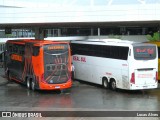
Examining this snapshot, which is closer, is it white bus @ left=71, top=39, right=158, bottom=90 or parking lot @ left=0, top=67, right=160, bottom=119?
parking lot @ left=0, top=67, right=160, bottom=119

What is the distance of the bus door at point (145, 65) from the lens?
73.5 ft

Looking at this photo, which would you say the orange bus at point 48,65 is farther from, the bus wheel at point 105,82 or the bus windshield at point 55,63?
the bus wheel at point 105,82

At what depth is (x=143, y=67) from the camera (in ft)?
73.8

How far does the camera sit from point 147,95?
74.0 ft

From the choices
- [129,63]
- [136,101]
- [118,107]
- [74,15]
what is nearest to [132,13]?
[74,15]

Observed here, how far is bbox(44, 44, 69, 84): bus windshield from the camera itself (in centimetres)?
2294

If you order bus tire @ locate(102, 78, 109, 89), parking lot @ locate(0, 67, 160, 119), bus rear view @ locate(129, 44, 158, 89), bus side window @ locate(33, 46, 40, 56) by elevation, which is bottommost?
parking lot @ locate(0, 67, 160, 119)

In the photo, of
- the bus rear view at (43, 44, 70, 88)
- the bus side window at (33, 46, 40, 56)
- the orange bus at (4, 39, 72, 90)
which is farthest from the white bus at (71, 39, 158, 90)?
the bus side window at (33, 46, 40, 56)

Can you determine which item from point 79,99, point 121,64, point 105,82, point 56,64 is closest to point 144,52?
point 121,64

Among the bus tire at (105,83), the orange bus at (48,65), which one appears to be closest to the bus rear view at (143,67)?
the bus tire at (105,83)

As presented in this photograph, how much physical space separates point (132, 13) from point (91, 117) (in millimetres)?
17801

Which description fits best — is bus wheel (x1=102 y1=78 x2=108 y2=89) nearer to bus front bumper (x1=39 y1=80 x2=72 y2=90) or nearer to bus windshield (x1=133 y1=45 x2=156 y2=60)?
bus front bumper (x1=39 y1=80 x2=72 y2=90)

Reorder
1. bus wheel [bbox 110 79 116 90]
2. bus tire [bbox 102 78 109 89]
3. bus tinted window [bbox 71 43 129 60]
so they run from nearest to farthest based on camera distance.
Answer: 1. bus tinted window [bbox 71 43 129 60]
2. bus wheel [bbox 110 79 116 90]
3. bus tire [bbox 102 78 109 89]

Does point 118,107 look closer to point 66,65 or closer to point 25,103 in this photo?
point 25,103
